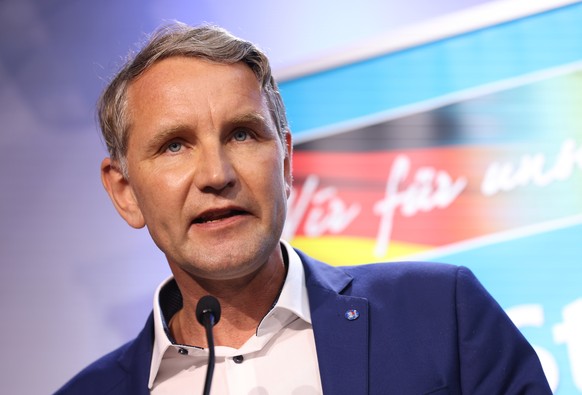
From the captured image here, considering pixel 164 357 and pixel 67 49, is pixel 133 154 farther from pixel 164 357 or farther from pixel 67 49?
pixel 67 49

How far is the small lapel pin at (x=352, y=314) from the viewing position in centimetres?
188

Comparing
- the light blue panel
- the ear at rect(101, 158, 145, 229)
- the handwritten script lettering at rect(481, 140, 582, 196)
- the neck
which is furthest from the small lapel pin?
the light blue panel

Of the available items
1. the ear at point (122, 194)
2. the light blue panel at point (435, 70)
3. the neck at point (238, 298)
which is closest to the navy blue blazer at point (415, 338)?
the neck at point (238, 298)

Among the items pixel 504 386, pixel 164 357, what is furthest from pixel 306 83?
pixel 504 386

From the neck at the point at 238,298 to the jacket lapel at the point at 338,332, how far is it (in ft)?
0.33

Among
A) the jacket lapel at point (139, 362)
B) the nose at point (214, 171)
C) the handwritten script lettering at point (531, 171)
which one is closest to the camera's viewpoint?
the nose at point (214, 171)

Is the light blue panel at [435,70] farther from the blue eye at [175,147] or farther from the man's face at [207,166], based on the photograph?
the blue eye at [175,147]

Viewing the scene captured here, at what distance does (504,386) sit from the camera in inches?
68.7

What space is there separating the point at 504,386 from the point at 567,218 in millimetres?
726

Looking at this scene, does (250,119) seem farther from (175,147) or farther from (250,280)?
(250,280)

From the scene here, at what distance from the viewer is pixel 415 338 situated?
5.98ft

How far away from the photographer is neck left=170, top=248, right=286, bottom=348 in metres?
1.93

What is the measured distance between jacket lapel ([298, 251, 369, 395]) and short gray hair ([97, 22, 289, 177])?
356mm

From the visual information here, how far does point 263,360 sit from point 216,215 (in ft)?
1.16
